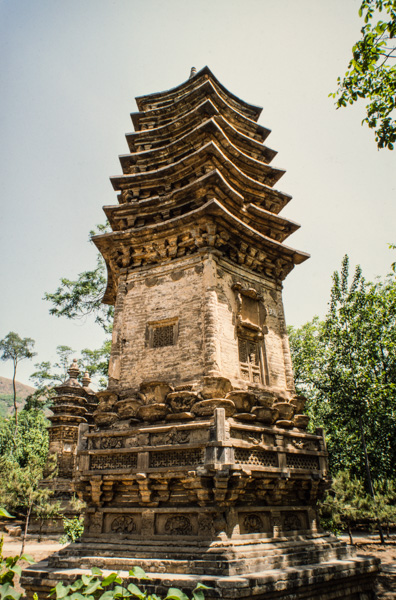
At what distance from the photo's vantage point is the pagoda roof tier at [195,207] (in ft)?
33.2

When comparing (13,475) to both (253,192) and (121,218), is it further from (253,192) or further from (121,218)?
(253,192)

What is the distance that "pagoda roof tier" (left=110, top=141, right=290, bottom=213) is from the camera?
10.7 metres

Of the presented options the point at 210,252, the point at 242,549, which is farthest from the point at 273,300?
the point at 242,549

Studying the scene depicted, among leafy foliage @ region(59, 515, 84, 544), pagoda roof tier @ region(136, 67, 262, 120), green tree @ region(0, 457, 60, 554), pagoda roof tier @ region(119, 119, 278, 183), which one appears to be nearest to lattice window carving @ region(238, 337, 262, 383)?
pagoda roof tier @ region(119, 119, 278, 183)

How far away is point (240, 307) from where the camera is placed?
380 inches

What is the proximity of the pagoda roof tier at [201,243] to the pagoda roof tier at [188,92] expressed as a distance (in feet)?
21.2

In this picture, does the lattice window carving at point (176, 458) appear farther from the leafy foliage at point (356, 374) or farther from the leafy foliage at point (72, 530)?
the leafy foliage at point (356, 374)

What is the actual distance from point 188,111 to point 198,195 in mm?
4822

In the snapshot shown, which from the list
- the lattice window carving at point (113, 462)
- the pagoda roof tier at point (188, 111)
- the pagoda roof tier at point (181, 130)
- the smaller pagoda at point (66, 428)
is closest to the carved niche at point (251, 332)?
the lattice window carving at point (113, 462)

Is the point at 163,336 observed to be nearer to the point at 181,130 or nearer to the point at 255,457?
the point at 255,457

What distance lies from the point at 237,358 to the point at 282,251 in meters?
3.89

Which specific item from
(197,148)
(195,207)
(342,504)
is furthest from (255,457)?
(342,504)

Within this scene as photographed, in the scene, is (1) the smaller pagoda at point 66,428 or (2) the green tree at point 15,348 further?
(2) the green tree at point 15,348

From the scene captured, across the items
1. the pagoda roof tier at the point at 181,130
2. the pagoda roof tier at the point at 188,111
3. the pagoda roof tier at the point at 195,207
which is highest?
the pagoda roof tier at the point at 188,111
